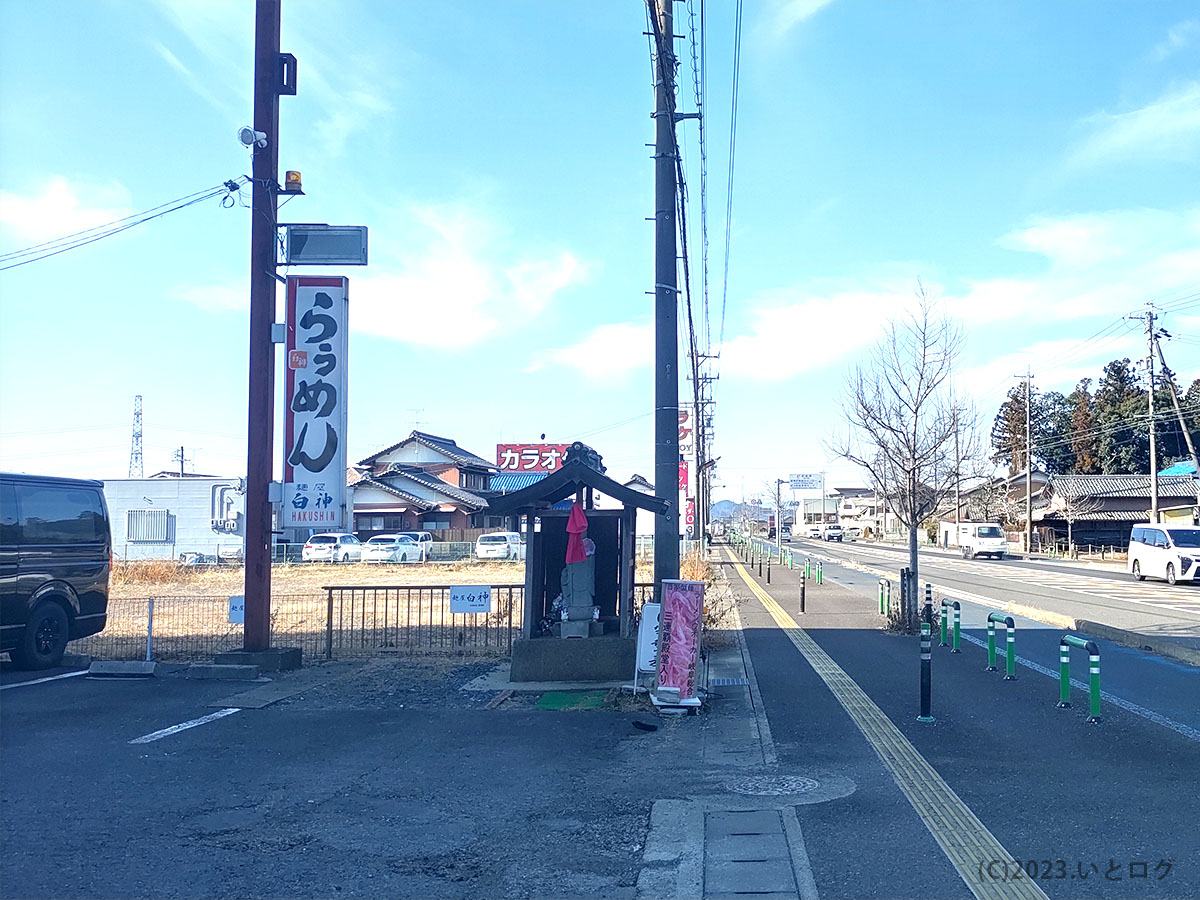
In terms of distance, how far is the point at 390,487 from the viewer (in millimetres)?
55031

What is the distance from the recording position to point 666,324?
11.0m

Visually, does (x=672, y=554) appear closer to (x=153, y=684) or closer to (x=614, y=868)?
(x=614, y=868)

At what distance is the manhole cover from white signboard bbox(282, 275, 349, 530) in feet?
22.7

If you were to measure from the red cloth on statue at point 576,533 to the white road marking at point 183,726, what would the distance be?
3982mm

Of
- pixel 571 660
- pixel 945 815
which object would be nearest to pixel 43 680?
pixel 571 660

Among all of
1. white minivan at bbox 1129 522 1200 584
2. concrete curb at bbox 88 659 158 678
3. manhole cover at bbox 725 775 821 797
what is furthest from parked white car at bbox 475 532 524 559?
manhole cover at bbox 725 775 821 797

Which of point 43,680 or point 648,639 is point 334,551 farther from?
point 648,639

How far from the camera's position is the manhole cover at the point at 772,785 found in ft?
22.0

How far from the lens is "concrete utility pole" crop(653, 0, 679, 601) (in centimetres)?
1079

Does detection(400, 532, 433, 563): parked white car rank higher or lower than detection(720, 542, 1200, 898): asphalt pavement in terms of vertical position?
higher

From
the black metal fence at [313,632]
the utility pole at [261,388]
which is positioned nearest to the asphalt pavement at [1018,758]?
the black metal fence at [313,632]

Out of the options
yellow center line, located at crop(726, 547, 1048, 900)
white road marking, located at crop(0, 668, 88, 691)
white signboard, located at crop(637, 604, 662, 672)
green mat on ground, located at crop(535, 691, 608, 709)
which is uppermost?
white signboard, located at crop(637, 604, 662, 672)

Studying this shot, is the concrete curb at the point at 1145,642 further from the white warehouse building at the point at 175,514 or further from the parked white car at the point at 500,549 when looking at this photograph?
the white warehouse building at the point at 175,514

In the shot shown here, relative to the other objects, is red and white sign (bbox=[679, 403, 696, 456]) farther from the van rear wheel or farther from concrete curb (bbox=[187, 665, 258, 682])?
the van rear wheel
